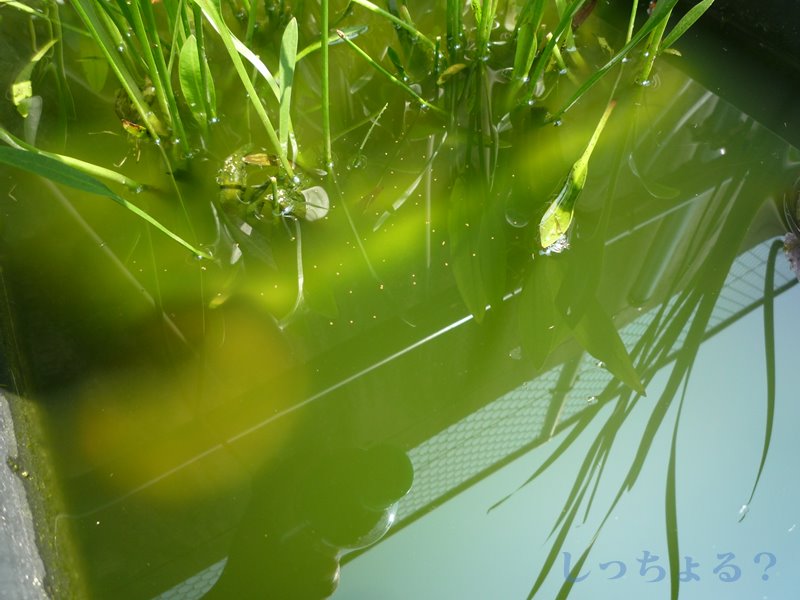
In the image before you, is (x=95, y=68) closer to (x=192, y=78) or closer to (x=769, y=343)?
(x=192, y=78)

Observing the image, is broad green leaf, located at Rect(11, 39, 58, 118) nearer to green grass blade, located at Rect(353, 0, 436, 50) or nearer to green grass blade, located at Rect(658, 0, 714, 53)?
green grass blade, located at Rect(353, 0, 436, 50)

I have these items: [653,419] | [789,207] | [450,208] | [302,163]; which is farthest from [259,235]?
[789,207]

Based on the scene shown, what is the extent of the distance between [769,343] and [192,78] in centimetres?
80

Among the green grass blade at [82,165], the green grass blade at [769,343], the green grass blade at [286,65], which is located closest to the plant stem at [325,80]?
the green grass blade at [286,65]

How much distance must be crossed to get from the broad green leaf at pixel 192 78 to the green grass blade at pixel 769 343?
78 cm

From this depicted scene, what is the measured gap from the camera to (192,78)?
0.87 meters

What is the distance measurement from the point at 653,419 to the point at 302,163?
577 mm

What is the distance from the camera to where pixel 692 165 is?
1.07m

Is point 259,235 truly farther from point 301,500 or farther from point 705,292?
point 705,292

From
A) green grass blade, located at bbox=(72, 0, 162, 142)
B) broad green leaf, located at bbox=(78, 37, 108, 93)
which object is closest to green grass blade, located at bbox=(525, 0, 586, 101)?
green grass blade, located at bbox=(72, 0, 162, 142)

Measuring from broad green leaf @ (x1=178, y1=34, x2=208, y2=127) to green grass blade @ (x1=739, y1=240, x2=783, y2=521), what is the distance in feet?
2.56

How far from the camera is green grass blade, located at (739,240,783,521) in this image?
2.75 ft

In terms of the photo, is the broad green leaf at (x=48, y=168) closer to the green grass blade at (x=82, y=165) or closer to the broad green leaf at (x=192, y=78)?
the green grass blade at (x=82, y=165)

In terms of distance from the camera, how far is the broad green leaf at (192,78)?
826 mm
